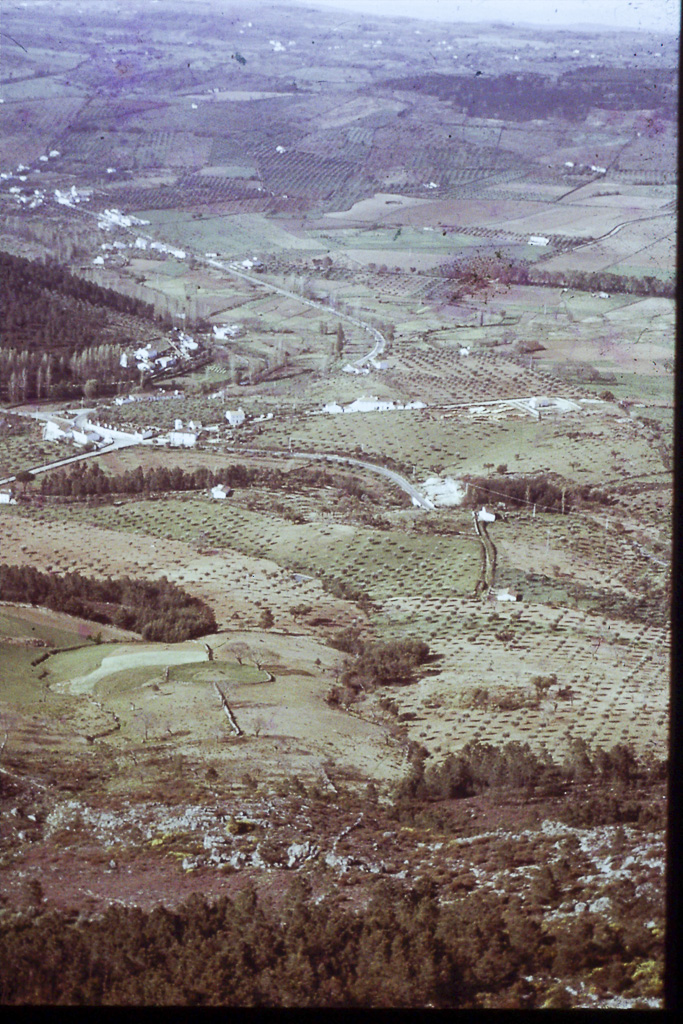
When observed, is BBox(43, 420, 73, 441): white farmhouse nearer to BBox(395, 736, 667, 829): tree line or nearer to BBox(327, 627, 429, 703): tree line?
BBox(327, 627, 429, 703): tree line

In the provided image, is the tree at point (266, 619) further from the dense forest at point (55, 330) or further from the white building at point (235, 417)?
the dense forest at point (55, 330)

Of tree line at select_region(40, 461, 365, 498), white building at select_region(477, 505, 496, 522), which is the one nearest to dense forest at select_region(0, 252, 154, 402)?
tree line at select_region(40, 461, 365, 498)

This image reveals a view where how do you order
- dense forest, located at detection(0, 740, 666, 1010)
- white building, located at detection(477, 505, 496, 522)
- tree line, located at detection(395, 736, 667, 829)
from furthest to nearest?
white building, located at detection(477, 505, 496, 522) → tree line, located at detection(395, 736, 667, 829) → dense forest, located at detection(0, 740, 666, 1010)

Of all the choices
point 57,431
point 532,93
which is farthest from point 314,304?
point 57,431

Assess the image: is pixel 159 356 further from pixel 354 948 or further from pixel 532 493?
pixel 354 948

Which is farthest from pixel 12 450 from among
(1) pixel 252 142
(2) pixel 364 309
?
(1) pixel 252 142

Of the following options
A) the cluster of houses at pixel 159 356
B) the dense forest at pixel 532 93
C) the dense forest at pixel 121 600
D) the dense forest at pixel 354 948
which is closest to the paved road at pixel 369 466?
the dense forest at pixel 121 600

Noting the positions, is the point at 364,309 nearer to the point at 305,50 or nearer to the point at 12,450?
the point at 305,50

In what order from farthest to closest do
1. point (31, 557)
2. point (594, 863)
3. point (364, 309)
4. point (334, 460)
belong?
point (364, 309) < point (334, 460) < point (31, 557) < point (594, 863)
